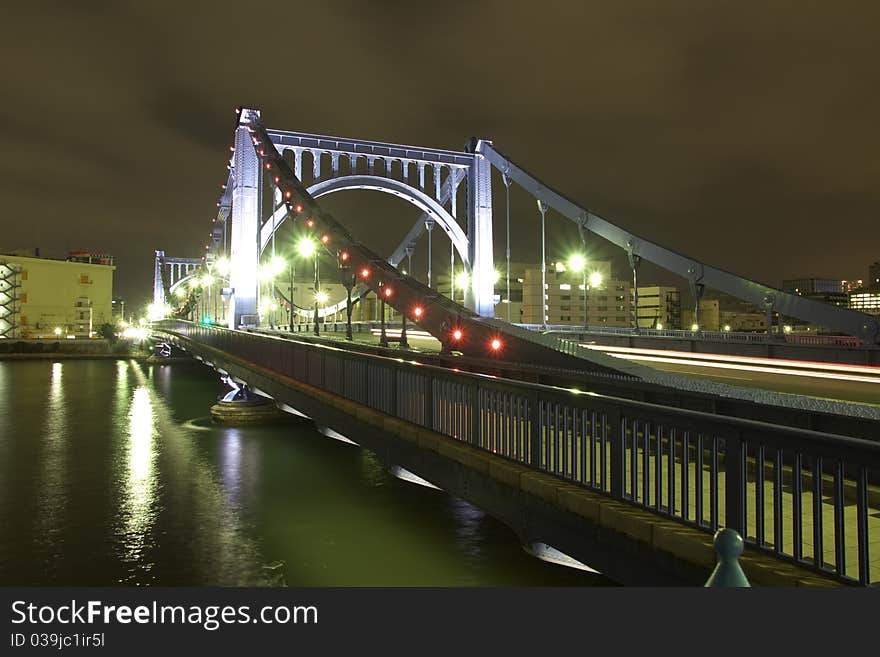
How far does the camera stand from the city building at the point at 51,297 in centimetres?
9731

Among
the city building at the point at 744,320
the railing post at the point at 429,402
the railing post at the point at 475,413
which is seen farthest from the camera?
the city building at the point at 744,320

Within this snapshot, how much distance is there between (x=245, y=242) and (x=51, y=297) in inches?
3311

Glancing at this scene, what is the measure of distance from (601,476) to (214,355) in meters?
22.1

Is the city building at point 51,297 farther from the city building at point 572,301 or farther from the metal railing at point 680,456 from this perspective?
the metal railing at point 680,456

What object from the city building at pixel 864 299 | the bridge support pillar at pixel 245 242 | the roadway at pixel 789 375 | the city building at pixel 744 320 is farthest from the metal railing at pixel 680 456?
the city building at pixel 864 299

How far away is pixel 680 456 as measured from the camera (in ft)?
25.1

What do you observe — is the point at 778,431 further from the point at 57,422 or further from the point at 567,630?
the point at 57,422

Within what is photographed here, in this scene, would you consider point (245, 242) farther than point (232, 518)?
Yes

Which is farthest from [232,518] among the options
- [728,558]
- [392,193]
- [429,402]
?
[392,193]

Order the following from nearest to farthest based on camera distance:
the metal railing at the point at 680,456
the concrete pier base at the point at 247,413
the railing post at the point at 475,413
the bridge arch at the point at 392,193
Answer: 1. the metal railing at the point at 680,456
2. the railing post at the point at 475,413
3. the concrete pier base at the point at 247,413
4. the bridge arch at the point at 392,193

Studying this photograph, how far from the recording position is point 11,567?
8961 mm

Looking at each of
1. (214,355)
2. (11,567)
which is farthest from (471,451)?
(214,355)

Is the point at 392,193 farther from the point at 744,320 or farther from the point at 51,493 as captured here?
the point at 744,320

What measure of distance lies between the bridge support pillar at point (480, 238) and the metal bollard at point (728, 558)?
1525 inches
